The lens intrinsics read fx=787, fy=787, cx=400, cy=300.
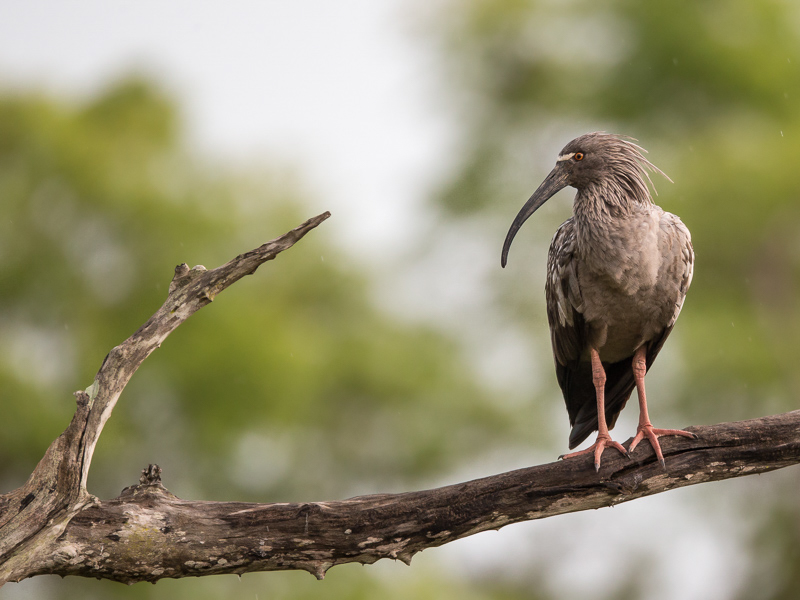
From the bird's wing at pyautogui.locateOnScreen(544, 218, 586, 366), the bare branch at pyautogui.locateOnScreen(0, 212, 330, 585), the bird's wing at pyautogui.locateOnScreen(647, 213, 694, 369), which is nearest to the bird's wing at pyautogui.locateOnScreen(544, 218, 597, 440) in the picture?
the bird's wing at pyautogui.locateOnScreen(544, 218, 586, 366)

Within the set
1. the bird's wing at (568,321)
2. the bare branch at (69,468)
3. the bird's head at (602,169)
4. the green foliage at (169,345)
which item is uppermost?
the green foliage at (169,345)

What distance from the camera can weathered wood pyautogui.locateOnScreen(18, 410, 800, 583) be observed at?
132 inches

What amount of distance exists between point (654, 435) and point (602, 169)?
1.64 metres

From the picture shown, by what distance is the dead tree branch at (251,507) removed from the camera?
3178 mm

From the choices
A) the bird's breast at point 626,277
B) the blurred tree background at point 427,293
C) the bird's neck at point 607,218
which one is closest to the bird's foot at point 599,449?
the bird's breast at point 626,277

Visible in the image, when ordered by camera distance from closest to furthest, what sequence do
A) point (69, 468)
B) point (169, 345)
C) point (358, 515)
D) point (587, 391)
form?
point (69, 468)
point (358, 515)
point (587, 391)
point (169, 345)

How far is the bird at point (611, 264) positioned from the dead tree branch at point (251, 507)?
47cm

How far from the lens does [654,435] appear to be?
12.3 feet

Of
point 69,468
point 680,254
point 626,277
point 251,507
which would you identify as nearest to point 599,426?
point 626,277

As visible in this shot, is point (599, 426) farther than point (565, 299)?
No

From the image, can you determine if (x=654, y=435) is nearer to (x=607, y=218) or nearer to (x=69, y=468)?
(x=607, y=218)

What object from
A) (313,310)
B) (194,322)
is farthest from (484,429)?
(194,322)

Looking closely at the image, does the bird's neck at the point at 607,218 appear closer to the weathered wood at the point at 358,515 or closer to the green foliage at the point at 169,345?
the weathered wood at the point at 358,515

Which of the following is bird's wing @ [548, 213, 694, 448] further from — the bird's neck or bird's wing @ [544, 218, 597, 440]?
the bird's neck
